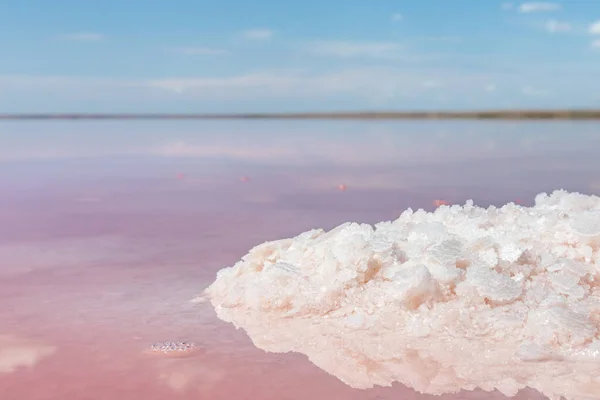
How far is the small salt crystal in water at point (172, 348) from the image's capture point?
2.62m

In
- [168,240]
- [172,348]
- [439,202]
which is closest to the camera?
[172,348]

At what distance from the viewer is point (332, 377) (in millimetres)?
2402

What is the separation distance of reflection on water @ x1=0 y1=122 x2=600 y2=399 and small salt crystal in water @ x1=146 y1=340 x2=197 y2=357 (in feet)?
0.14

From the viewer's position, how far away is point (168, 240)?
475 cm

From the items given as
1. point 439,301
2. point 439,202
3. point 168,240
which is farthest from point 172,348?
point 439,202

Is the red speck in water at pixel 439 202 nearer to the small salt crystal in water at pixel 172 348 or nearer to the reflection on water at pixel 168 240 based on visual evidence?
the reflection on water at pixel 168 240

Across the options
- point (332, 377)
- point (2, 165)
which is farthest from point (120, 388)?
point (2, 165)

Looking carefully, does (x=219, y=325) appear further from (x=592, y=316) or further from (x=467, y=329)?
(x=592, y=316)

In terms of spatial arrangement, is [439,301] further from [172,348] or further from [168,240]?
[168,240]

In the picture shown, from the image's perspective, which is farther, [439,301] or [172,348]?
[439,301]

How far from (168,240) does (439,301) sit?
7.67 feet

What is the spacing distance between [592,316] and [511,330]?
1.13ft

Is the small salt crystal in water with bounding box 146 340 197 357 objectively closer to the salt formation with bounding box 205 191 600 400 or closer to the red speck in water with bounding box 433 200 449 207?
the salt formation with bounding box 205 191 600 400

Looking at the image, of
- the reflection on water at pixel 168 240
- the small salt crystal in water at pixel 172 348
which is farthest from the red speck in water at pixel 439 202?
the small salt crystal in water at pixel 172 348
